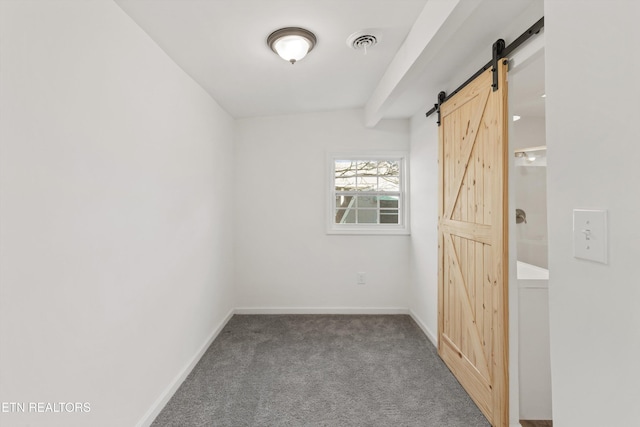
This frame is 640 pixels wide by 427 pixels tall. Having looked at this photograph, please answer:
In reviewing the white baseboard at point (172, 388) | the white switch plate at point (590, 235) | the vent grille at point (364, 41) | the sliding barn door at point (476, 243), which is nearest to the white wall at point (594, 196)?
the white switch plate at point (590, 235)

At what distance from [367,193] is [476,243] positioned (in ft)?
6.27

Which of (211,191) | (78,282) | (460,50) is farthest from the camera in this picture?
(211,191)

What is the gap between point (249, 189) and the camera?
147 inches

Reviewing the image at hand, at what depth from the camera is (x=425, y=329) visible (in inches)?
125

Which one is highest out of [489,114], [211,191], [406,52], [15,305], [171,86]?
[406,52]

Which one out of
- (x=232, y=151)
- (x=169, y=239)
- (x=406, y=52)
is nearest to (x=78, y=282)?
(x=169, y=239)

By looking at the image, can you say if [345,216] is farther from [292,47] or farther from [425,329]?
[292,47]

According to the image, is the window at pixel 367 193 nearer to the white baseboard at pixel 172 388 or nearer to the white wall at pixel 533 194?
the white wall at pixel 533 194

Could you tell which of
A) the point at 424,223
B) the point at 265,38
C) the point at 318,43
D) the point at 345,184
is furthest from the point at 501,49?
the point at 345,184

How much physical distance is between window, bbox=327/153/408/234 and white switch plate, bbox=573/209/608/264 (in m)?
3.07

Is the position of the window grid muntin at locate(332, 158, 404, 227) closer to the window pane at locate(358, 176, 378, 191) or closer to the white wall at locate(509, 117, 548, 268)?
the window pane at locate(358, 176, 378, 191)

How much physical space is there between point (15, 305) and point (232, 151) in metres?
2.80

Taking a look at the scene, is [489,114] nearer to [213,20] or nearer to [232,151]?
[213,20]

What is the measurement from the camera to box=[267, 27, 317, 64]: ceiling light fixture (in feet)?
6.16
